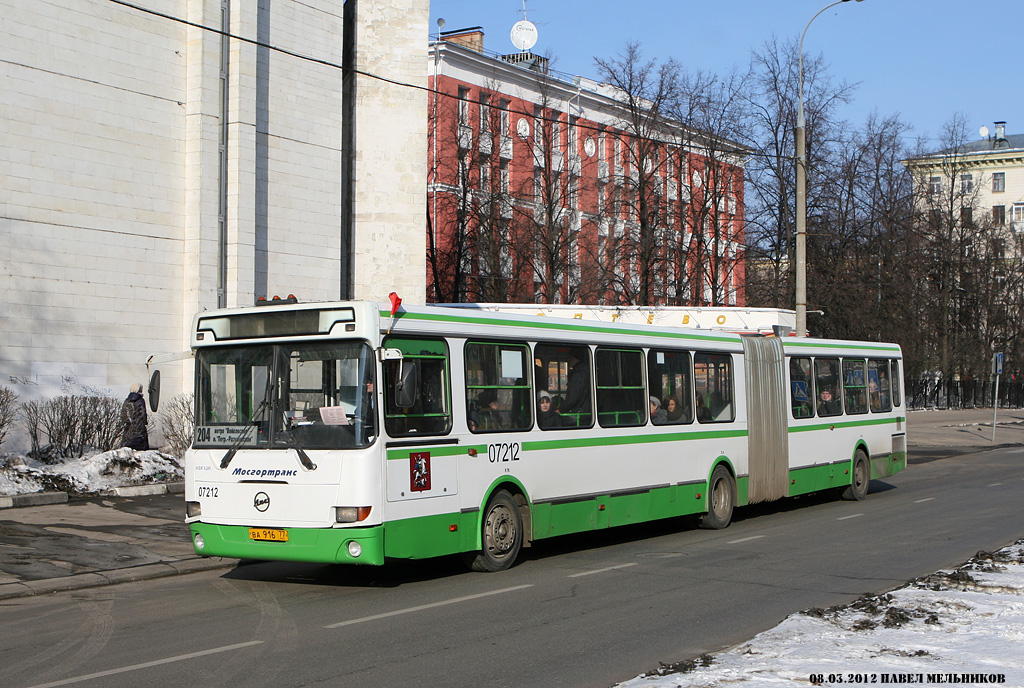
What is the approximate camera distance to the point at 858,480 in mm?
19266

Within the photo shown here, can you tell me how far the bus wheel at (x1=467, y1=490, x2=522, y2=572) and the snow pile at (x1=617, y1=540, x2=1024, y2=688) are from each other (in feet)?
12.5

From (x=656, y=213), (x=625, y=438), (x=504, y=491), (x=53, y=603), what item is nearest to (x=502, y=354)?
(x=504, y=491)

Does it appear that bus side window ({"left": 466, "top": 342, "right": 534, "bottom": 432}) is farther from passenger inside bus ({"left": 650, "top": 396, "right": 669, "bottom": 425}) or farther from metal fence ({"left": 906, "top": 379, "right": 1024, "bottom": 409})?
metal fence ({"left": 906, "top": 379, "right": 1024, "bottom": 409})

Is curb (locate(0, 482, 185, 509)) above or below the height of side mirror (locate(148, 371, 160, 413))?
below

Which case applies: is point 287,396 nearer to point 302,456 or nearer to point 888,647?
point 302,456

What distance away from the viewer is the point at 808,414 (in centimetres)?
1766

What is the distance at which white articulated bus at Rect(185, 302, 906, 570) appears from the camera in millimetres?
9852

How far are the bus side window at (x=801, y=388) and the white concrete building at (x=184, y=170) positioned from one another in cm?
1013

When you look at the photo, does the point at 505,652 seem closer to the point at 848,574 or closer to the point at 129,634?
the point at 129,634

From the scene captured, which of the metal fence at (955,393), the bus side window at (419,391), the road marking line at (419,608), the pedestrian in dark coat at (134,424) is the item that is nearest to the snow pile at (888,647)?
the road marking line at (419,608)

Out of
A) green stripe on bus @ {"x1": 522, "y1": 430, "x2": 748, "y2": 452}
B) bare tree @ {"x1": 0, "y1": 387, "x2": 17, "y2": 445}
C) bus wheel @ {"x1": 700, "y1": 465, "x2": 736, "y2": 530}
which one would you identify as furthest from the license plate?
bare tree @ {"x1": 0, "y1": 387, "x2": 17, "y2": 445}

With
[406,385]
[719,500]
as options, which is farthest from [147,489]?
[406,385]

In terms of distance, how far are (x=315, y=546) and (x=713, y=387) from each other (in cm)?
731

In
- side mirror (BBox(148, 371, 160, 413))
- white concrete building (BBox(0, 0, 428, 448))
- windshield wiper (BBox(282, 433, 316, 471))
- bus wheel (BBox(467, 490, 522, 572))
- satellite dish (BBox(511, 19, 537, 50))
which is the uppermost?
satellite dish (BBox(511, 19, 537, 50))
